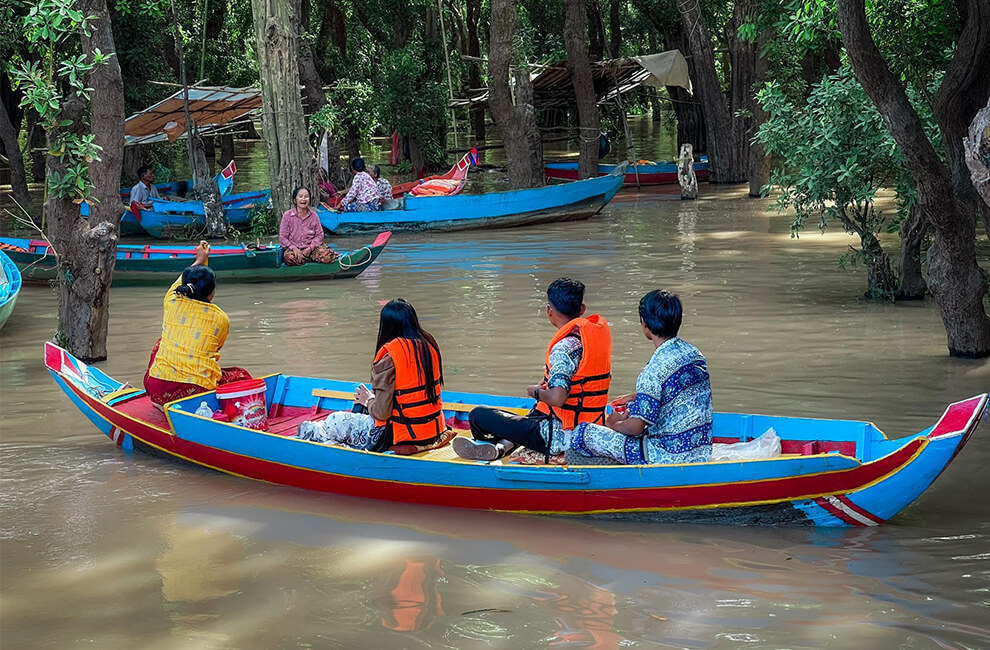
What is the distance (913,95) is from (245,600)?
7.58 m

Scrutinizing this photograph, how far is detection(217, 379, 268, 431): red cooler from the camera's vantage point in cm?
703

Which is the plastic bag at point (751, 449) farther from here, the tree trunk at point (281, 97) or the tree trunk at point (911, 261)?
the tree trunk at point (281, 97)

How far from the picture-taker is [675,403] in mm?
5453

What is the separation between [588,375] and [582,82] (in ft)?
52.6

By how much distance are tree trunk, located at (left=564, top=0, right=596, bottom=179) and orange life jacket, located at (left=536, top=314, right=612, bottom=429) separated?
1560cm

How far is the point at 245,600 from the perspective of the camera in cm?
504

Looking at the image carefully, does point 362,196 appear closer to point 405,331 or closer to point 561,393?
point 405,331

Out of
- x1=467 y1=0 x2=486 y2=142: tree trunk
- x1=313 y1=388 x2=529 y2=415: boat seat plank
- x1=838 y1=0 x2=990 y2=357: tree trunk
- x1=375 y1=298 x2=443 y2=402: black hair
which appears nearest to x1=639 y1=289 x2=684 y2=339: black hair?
x1=375 y1=298 x2=443 y2=402: black hair

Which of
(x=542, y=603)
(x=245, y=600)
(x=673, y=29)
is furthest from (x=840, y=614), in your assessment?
(x=673, y=29)

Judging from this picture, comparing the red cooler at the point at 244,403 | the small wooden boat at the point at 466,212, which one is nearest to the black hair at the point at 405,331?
the red cooler at the point at 244,403

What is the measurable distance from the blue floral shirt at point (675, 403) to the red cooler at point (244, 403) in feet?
8.93

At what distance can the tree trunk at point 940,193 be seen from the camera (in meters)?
7.76

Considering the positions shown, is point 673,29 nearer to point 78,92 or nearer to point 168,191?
point 168,191

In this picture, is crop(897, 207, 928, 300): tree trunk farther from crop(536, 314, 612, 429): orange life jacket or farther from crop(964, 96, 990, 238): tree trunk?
crop(536, 314, 612, 429): orange life jacket
